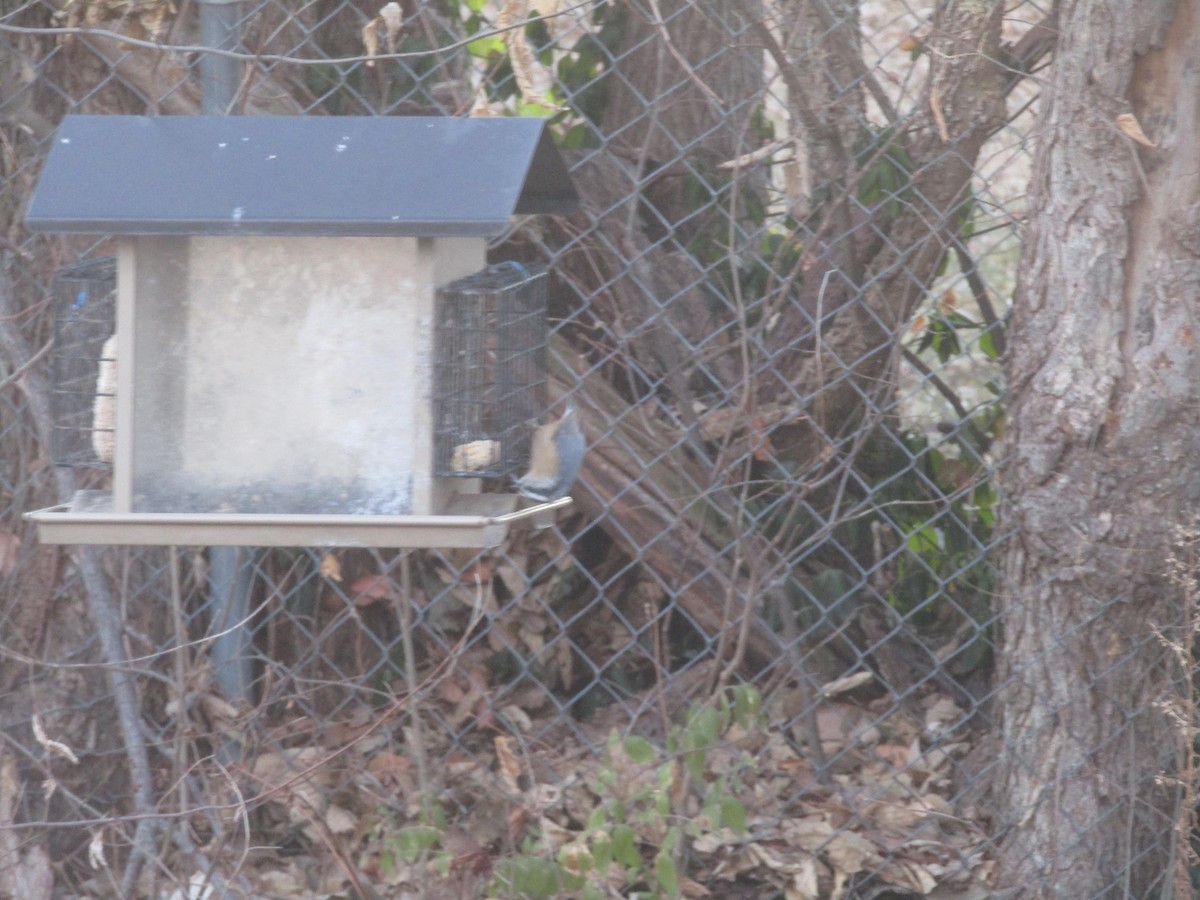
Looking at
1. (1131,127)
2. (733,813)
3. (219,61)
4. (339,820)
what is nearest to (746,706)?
(733,813)

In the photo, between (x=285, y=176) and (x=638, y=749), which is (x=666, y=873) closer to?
(x=638, y=749)

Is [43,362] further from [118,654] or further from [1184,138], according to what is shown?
[1184,138]

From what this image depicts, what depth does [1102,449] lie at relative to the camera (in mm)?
2498

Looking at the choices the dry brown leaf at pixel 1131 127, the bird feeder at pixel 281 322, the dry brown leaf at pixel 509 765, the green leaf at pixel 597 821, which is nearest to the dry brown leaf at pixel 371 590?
the dry brown leaf at pixel 509 765

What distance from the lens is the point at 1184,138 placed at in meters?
2.43

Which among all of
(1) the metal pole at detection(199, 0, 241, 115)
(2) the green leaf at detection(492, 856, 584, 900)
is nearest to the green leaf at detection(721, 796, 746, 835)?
(2) the green leaf at detection(492, 856, 584, 900)

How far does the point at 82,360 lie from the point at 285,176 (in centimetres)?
50

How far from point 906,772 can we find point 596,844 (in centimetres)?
83

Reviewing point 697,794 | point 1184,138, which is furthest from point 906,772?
point 1184,138

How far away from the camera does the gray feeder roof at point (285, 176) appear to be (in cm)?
168

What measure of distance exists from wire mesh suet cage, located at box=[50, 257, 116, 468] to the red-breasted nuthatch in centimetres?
60

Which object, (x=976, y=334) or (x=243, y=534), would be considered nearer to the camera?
(x=243, y=534)

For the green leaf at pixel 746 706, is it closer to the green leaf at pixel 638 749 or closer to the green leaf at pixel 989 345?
the green leaf at pixel 638 749

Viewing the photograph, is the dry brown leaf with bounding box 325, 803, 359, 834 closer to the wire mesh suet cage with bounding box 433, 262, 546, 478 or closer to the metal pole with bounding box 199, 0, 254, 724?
the metal pole with bounding box 199, 0, 254, 724
